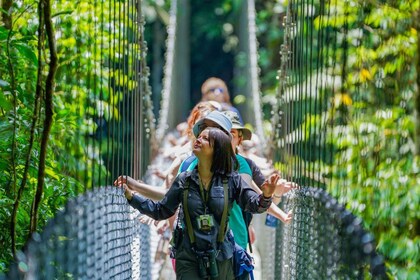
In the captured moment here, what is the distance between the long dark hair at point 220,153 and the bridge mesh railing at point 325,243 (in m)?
0.26

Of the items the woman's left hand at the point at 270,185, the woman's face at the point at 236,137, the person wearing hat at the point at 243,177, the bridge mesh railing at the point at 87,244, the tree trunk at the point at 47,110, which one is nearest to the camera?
the bridge mesh railing at the point at 87,244

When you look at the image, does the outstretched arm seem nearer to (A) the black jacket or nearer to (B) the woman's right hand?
(B) the woman's right hand

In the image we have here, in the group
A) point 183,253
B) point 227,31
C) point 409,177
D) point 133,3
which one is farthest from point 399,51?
point 227,31

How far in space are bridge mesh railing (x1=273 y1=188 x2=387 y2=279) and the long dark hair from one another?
263 millimetres

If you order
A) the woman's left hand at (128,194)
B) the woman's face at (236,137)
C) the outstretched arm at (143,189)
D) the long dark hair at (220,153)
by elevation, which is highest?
the long dark hair at (220,153)

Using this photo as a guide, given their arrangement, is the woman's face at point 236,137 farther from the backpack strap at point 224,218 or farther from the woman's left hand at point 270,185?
the woman's left hand at point 270,185

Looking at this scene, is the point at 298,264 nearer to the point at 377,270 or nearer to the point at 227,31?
the point at 377,270

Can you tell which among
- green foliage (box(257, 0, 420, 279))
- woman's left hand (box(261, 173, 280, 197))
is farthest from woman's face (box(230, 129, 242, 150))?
woman's left hand (box(261, 173, 280, 197))

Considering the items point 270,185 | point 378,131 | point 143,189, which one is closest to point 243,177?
point 143,189

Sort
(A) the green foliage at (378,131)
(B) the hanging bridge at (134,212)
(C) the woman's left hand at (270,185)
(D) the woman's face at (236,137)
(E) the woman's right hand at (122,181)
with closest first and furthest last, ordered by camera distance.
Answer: (B) the hanging bridge at (134,212) < (C) the woman's left hand at (270,185) < (E) the woman's right hand at (122,181) < (D) the woman's face at (236,137) < (A) the green foliage at (378,131)

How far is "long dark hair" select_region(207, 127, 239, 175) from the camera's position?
11.4 feet

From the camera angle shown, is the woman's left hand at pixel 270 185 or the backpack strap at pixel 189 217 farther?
the backpack strap at pixel 189 217

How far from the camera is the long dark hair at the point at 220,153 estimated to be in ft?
11.4

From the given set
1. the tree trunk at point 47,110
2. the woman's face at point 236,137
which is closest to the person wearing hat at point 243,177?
the woman's face at point 236,137
